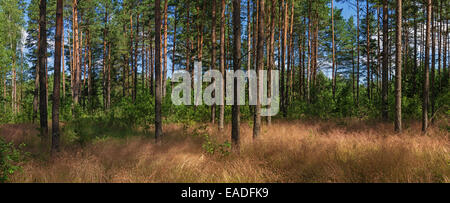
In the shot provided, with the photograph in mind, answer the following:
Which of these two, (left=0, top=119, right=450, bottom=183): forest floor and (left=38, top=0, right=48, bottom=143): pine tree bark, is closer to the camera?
(left=0, top=119, right=450, bottom=183): forest floor

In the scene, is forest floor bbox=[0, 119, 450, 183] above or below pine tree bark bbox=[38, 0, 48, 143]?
below

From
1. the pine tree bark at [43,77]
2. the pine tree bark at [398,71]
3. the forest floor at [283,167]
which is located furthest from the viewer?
the pine tree bark at [43,77]

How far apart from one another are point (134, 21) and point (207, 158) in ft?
91.2

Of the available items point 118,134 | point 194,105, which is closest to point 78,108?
point 118,134

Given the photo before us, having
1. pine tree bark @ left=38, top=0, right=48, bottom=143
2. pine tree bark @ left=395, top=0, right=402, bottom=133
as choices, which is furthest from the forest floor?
pine tree bark @ left=38, top=0, right=48, bottom=143

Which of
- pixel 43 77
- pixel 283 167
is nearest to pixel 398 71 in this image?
pixel 283 167

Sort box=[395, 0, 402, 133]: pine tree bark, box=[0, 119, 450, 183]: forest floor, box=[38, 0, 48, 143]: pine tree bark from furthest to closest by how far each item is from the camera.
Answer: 1. box=[38, 0, 48, 143]: pine tree bark
2. box=[395, 0, 402, 133]: pine tree bark
3. box=[0, 119, 450, 183]: forest floor

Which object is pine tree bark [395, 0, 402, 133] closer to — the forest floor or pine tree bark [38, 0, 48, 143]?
the forest floor

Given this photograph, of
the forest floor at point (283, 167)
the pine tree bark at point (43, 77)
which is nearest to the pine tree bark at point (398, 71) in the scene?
the forest floor at point (283, 167)

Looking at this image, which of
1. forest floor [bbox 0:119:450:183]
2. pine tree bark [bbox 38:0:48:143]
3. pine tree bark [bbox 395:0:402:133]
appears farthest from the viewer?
pine tree bark [bbox 38:0:48:143]

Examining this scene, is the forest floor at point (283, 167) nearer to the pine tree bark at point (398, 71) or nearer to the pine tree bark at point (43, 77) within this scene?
the pine tree bark at point (398, 71)

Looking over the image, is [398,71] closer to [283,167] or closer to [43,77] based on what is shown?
[283,167]
